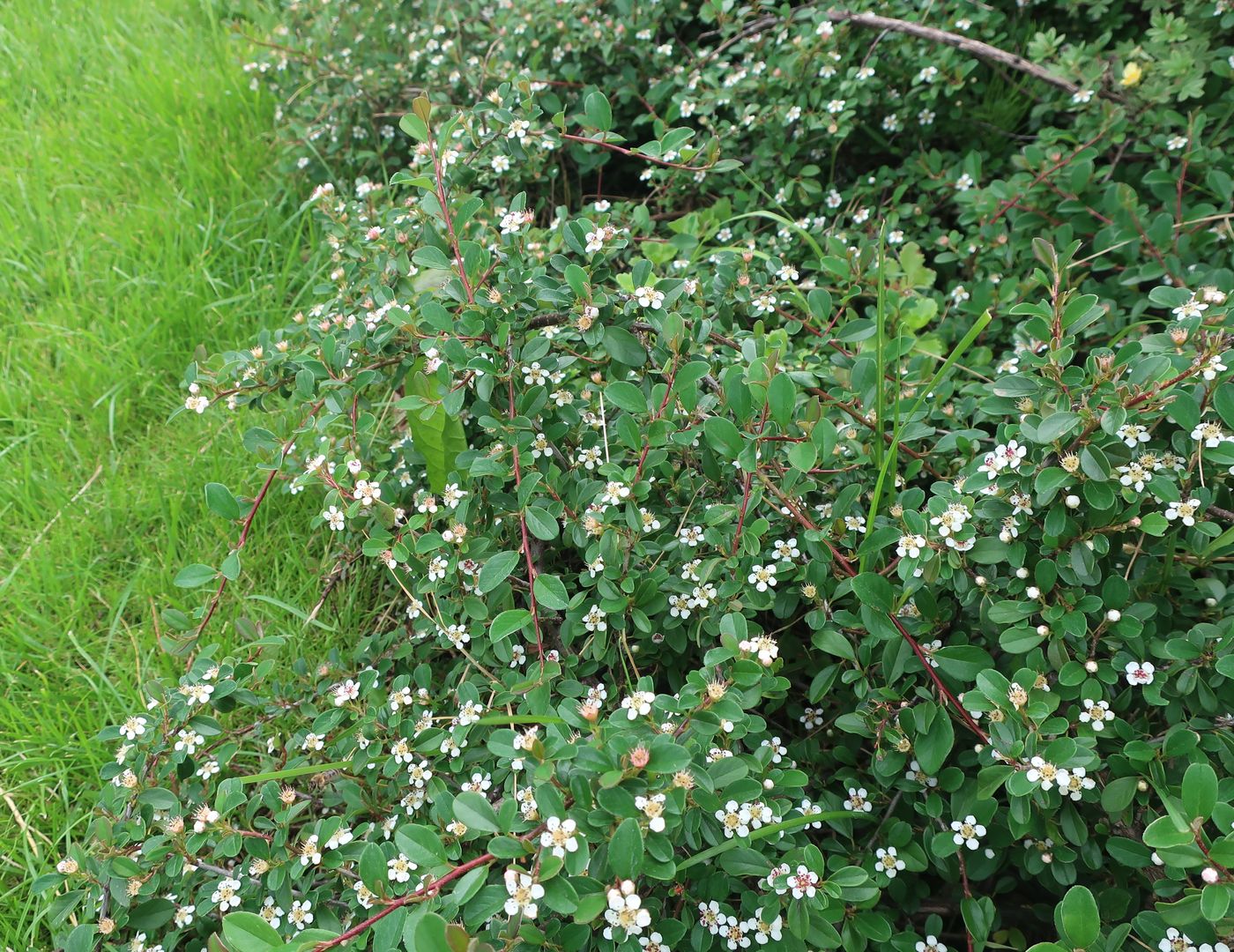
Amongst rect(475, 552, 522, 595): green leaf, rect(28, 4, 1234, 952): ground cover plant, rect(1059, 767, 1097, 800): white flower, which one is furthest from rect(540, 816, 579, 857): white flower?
rect(1059, 767, 1097, 800): white flower

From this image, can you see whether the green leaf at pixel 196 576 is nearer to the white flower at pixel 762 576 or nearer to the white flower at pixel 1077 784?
the white flower at pixel 762 576

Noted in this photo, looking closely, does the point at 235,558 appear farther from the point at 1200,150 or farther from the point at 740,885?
the point at 1200,150

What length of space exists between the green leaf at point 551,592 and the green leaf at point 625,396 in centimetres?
29

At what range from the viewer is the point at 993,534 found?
4.25 ft

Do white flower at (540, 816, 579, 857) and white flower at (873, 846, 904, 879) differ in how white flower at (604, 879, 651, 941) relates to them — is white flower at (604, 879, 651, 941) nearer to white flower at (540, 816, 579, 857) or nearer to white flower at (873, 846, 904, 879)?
white flower at (540, 816, 579, 857)

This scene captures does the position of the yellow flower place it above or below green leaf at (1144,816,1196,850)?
above

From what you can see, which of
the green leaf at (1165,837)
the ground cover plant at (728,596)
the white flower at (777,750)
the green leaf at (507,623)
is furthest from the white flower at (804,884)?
the green leaf at (507,623)

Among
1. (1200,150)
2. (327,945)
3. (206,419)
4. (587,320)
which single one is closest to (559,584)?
(587,320)

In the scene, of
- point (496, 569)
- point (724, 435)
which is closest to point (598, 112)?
point (724, 435)

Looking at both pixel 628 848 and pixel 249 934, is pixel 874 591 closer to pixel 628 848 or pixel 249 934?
pixel 628 848

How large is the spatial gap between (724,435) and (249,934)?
89 centimetres

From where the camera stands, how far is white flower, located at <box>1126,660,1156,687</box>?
1190 millimetres

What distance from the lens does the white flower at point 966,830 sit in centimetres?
121

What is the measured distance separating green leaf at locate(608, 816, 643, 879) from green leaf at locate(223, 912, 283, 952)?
16.7 inches
